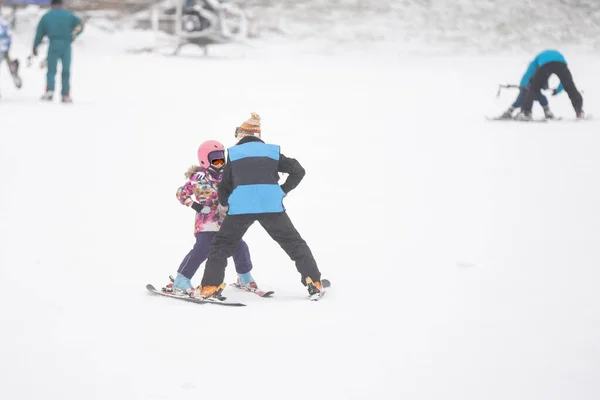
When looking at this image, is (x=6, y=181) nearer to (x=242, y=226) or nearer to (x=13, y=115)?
(x=13, y=115)

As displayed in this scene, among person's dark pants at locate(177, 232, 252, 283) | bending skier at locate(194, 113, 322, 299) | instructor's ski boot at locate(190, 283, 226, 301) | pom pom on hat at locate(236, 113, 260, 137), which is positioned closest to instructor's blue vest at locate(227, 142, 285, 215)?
bending skier at locate(194, 113, 322, 299)

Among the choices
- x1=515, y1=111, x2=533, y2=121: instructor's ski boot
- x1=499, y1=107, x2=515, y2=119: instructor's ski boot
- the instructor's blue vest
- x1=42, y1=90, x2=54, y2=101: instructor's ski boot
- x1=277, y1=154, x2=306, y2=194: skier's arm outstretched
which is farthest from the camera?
x1=42, y1=90, x2=54, y2=101: instructor's ski boot

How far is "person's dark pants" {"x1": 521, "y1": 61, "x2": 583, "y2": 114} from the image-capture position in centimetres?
1354

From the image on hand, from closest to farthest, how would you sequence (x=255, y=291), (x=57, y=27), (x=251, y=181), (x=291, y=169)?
(x=251, y=181) → (x=291, y=169) → (x=255, y=291) → (x=57, y=27)

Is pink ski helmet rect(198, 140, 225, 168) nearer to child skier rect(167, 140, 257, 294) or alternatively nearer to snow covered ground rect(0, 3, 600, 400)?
child skier rect(167, 140, 257, 294)

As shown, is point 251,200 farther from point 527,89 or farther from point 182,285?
point 527,89

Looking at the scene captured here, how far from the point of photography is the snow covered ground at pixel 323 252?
4914 millimetres

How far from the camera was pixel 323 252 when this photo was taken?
7.86m

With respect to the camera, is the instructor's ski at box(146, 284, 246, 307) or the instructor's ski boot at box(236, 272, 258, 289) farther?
the instructor's ski boot at box(236, 272, 258, 289)

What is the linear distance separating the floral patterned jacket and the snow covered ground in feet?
1.80

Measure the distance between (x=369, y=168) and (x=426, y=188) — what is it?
3.74 feet

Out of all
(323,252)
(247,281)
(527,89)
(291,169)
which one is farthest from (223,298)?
(527,89)

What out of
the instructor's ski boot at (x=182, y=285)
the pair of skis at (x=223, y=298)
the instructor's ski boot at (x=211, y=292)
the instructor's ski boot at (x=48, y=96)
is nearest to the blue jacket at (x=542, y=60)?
the instructor's ski boot at (x=48, y=96)

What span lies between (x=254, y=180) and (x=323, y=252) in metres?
1.91
